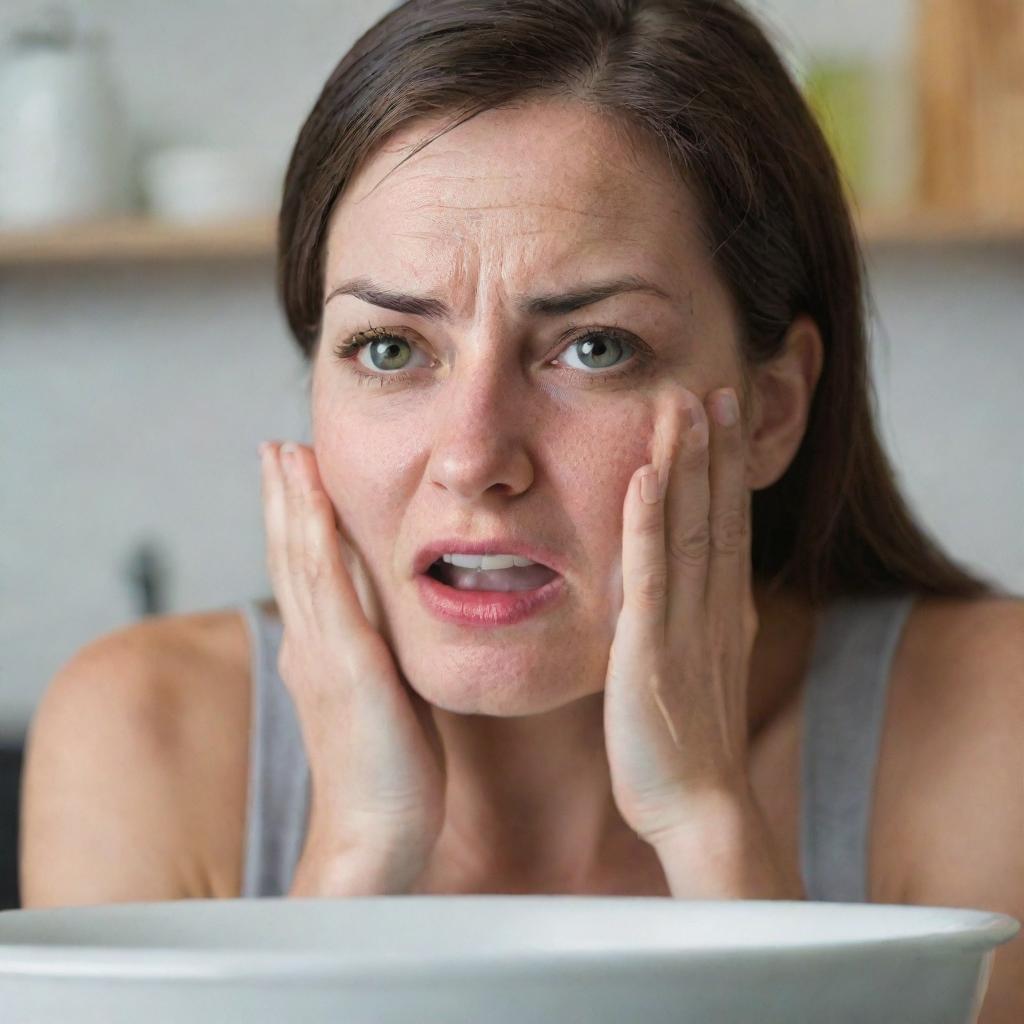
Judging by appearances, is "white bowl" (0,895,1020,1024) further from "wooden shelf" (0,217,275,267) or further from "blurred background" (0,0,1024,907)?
"blurred background" (0,0,1024,907)

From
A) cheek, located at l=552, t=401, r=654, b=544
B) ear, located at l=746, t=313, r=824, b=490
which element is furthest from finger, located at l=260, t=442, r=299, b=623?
ear, located at l=746, t=313, r=824, b=490

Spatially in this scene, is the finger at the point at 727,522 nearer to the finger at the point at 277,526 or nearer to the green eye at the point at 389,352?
the green eye at the point at 389,352

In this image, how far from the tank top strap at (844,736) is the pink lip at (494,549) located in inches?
15.7

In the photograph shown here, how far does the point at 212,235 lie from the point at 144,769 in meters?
1.06

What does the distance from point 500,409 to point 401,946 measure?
391mm

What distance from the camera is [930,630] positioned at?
4.43 feet

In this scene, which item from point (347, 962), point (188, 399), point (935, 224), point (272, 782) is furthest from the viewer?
point (188, 399)

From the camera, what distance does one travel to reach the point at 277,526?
3.86 ft

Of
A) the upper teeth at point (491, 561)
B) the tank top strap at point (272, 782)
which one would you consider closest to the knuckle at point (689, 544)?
the upper teeth at point (491, 561)

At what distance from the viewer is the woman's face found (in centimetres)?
102

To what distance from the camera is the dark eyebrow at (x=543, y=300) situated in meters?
1.02

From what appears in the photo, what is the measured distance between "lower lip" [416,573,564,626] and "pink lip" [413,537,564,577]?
0.02 metres

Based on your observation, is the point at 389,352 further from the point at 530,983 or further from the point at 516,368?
the point at 530,983

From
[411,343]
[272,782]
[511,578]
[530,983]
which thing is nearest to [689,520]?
[511,578]
